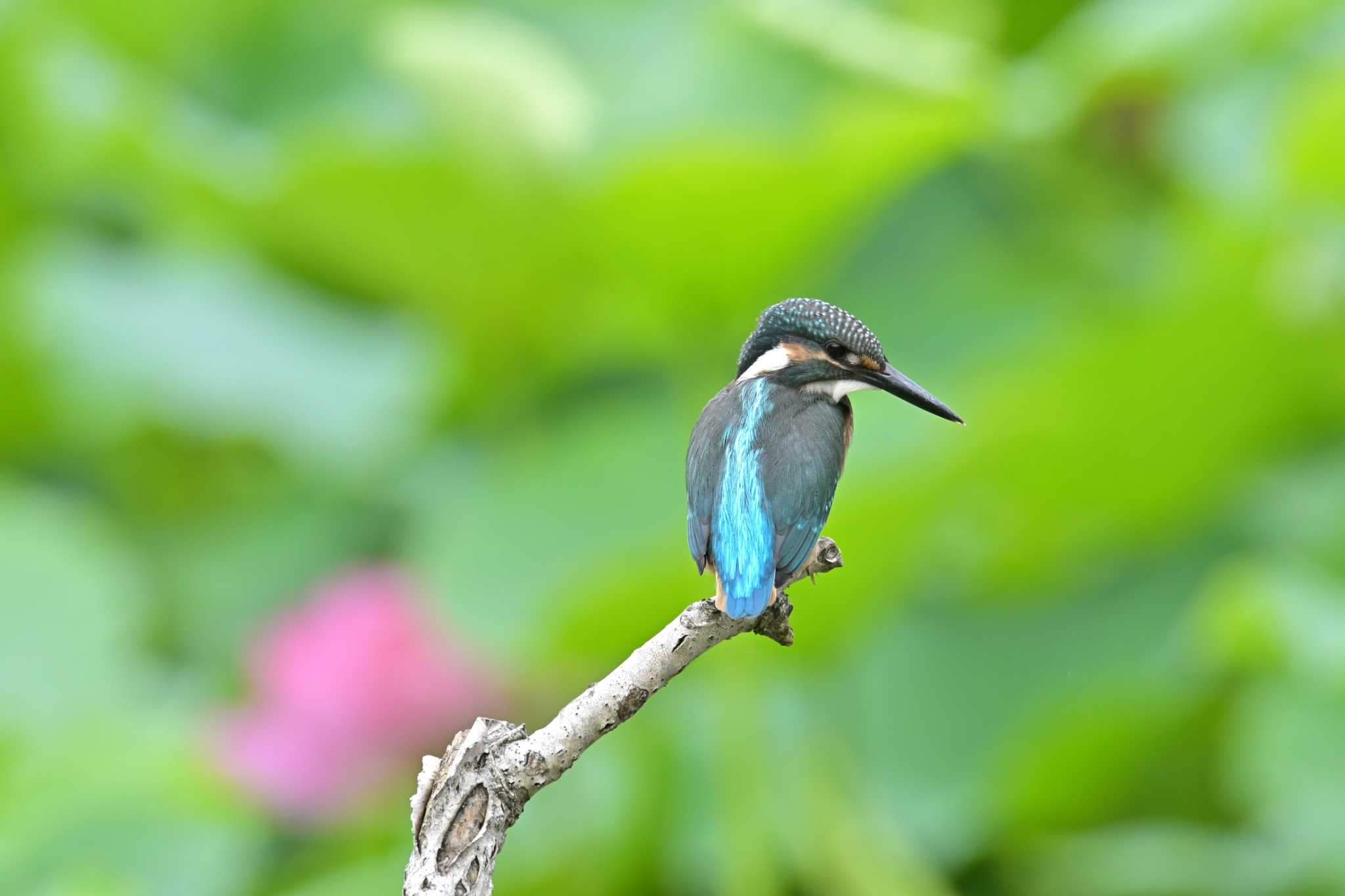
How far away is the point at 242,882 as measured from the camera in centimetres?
211

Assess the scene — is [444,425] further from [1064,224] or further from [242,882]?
[1064,224]

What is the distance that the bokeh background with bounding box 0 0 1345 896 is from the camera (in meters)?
1.78

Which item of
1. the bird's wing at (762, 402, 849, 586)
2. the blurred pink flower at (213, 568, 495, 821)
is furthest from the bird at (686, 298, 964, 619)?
the blurred pink flower at (213, 568, 495, 821)

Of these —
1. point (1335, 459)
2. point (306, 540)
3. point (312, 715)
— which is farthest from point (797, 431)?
point (306, 540)

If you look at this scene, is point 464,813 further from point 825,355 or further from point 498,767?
point 825,355

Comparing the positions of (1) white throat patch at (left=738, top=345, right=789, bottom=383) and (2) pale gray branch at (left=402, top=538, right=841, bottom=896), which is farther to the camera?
(1) white throat patch at (left=738, top=345, right=789, bottom=383)

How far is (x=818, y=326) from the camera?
56 cm

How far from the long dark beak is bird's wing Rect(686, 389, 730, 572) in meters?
0.07

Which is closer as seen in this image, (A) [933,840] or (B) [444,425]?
(A) [933,840]

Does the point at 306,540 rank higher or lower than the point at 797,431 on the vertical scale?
higher

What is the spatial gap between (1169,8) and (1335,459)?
2.17 feet

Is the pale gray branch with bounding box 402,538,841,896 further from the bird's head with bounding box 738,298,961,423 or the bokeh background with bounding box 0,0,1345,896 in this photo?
the bokeh background with bounding box 0,0,1345,896

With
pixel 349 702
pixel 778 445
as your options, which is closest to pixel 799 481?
pixel 778 445

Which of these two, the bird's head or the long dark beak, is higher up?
the bird's head
